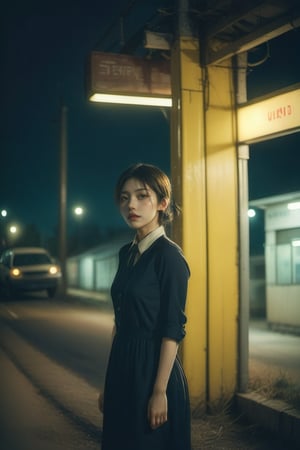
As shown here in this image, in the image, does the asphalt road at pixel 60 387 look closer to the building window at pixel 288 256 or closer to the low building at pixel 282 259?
the low building at pixel 282 259

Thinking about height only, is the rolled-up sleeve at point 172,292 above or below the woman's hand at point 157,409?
above

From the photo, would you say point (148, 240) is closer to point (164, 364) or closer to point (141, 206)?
point (141, 206)

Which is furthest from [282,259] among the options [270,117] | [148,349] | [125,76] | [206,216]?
[148,349]

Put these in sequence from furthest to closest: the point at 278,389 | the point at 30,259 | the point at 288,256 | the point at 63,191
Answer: the point at 63,191 < the point at 30,259 < the point at 288,256 < the point at 278,389

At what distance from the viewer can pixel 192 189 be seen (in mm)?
6551

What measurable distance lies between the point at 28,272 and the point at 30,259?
1.04 meters

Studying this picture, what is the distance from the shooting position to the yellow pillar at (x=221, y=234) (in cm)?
655

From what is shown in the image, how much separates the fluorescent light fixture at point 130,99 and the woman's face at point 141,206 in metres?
4.92

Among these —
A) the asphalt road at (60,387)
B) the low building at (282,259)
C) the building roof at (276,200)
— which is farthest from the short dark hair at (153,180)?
the low building at (282,259)

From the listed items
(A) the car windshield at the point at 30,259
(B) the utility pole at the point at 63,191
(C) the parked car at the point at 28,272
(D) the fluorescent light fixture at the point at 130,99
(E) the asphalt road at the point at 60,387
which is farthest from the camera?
(B) the utility pole at the point at 63,191

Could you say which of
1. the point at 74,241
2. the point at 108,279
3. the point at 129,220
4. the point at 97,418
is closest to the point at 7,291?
the point at 108,279

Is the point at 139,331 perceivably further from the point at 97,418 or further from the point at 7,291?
the point at 7,291

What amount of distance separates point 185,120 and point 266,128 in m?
0.90

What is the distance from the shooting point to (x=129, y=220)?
307cm
